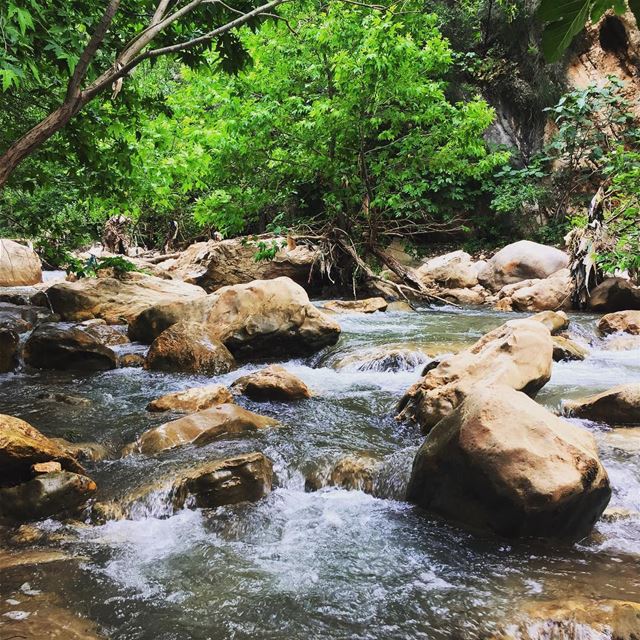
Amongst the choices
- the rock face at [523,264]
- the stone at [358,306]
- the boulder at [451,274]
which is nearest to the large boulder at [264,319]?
the stone at [358,306]

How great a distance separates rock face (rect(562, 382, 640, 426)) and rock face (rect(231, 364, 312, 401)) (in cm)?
264

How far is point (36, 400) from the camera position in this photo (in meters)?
5.56

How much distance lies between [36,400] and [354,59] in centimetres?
779

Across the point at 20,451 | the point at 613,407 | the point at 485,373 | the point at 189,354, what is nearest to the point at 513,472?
the point at 485,373

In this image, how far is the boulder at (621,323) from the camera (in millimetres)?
8273

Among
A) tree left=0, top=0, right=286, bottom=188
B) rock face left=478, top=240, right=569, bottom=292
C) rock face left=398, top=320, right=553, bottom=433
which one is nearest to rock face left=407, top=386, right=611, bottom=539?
rock face left=398, top=320, right=553, bottom=433

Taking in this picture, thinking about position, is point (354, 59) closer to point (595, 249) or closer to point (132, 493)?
point (595, 249)

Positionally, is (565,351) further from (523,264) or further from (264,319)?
(523,264)

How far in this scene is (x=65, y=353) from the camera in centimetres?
691

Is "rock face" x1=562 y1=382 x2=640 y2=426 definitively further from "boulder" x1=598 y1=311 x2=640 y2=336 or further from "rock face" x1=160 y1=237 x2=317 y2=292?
"rock face" x1=160 y1=237 x2=317 y2=292

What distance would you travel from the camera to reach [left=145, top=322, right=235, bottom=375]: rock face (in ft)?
22.2

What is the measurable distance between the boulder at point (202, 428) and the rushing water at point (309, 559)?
0.13m

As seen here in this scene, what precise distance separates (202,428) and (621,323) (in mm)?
6944

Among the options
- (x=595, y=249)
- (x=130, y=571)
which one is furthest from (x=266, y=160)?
(x=130, y=571)
